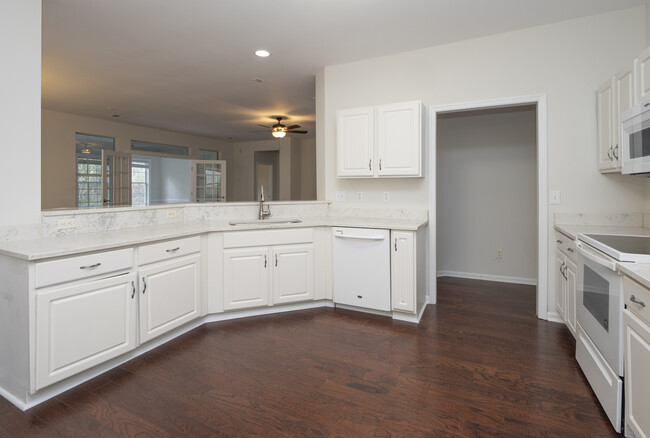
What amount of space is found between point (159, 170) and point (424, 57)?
766 centimetres

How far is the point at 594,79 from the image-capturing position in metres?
2.89

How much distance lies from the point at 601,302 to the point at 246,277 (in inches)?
96.9

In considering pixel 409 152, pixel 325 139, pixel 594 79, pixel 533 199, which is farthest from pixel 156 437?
pixel 533 199

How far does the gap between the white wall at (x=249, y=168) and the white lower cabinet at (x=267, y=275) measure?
19.5ft

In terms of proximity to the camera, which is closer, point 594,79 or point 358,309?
point 594,79

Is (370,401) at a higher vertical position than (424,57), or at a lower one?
lower

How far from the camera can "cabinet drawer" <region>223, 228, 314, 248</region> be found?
120 inches

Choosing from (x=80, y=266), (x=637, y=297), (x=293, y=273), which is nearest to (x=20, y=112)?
(x=80, y=266)

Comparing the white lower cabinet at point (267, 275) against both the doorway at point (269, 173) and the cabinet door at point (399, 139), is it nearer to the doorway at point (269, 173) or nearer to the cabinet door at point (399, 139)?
the cabinet door at point (399, 139)

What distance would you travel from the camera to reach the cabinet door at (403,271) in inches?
118

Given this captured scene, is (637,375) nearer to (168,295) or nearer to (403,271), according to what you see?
(403,271)

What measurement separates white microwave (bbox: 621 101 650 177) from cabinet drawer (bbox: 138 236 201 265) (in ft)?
9.71

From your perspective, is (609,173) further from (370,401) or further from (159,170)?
(159,170)

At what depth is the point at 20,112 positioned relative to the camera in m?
2.18
